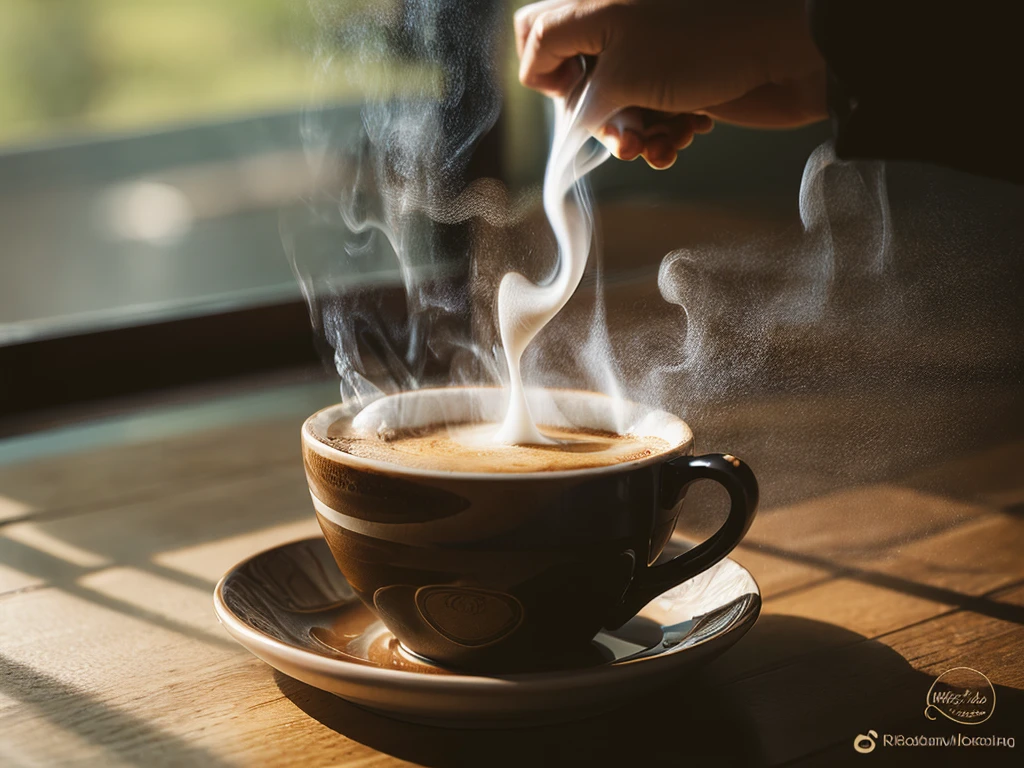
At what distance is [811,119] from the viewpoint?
2.67 ft

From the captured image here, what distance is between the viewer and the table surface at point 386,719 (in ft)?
1.47

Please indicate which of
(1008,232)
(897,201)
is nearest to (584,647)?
(1008,232)

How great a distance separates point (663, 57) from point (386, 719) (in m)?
0.45

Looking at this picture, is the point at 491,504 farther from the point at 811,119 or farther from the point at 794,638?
the point at 811,119

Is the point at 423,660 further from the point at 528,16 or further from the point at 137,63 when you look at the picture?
the point at 137,63

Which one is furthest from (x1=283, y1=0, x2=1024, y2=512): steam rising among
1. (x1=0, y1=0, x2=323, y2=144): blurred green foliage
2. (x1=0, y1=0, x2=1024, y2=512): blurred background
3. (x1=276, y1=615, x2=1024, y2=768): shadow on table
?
(x1=0, y1=0, x2=323, y2=144): blurred green foliage

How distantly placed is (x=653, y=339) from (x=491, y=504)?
0.49 metres

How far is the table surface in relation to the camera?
45 cm

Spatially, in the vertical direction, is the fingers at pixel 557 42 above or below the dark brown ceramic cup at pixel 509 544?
above

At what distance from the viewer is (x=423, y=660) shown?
1.66 ft

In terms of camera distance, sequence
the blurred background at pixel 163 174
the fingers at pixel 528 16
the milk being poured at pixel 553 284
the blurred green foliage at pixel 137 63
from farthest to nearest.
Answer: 1. the blurred green foliage at pixel 137 63
2. the blurred background at pixel 163 174
3. the fingers at pixel 528 16
4. the milk being poured at pixel 553 284

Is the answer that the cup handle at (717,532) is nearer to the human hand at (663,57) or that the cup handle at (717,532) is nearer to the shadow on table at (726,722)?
the shadow on table at (726,722)

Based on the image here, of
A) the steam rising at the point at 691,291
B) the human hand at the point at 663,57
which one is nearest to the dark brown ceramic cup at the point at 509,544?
the steam rising at the point at 691,291

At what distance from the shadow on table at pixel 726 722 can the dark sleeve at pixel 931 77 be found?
26 cm
